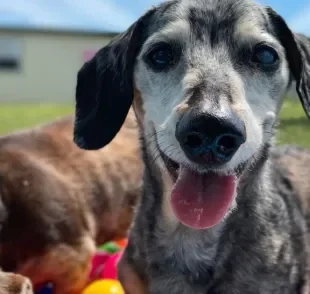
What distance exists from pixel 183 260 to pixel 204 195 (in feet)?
1.74

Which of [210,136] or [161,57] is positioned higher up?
[161,57]

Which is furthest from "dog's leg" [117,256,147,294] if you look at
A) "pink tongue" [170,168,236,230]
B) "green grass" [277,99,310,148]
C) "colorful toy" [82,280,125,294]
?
"green grass" [277,99,310,148]

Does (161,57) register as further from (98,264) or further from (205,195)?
(98,264)

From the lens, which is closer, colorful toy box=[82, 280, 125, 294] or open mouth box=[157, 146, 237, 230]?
open mouth box=[157, 146, 237, 230]

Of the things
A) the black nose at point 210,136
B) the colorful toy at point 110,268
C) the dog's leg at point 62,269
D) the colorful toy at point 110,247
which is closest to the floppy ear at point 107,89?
the black nose at point 210,136

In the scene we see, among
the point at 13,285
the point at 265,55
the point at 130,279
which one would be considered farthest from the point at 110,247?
the point at 265,55

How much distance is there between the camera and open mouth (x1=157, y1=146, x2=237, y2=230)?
2.68 metres

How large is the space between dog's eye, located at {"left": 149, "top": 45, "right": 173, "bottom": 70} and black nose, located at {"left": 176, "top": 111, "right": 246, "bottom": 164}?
559 mm

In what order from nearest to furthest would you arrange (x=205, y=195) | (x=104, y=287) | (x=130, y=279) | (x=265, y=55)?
(x=205, y=195)
(x=265, y=55)
(x=130, y=279)
(x=104, y=287)

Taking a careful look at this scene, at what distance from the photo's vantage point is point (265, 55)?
9.43 ft

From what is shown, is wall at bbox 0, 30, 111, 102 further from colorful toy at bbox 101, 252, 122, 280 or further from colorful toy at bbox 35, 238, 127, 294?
colorful toy at bbox 101, 252, 122, 280

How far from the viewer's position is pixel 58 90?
1086 inches

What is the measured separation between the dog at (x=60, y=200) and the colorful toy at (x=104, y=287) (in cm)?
22

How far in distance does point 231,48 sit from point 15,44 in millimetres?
26383
